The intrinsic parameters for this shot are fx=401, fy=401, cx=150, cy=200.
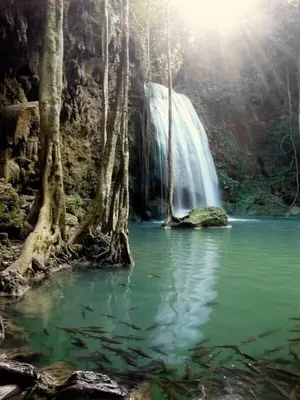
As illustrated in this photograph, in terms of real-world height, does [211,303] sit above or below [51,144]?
below

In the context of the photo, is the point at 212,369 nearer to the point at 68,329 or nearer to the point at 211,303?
the point at 68,329

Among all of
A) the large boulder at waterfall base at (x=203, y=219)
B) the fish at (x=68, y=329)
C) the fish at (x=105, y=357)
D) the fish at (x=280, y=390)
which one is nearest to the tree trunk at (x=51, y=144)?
the fish at (x=68, y=329)

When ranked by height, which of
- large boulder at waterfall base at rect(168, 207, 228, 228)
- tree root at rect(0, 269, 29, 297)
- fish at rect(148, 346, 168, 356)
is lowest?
fish at rect(148, 346, 168, 356)

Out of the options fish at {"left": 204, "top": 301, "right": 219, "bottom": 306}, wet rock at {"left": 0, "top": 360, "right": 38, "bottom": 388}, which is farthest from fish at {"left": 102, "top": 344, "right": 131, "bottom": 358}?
fish at {"left": 204, "top": 301, "right": 219, "bottom": 306}

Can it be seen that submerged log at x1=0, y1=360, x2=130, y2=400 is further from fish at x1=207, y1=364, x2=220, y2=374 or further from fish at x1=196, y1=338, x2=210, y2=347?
fish at x1=196, y1=338, x2=210, y2=347

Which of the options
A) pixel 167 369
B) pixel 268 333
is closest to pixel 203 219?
pixel 268 333

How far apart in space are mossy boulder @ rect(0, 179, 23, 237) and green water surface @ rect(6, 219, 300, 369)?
8.52 feet

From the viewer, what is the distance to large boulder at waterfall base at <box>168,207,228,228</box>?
1524 centimetres

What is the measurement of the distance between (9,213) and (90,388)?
278 inches

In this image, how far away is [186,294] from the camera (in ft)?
16.4

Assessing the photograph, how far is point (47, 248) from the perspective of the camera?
6.27 meters

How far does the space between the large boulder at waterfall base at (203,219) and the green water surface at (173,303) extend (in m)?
7.19

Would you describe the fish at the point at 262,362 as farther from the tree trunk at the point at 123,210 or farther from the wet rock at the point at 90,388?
the tree trunk at the point at 123,210

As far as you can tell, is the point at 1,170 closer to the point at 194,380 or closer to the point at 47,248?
the point at 47,248
